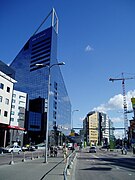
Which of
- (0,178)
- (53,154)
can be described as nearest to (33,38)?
(53,154)

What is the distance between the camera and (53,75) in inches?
5044

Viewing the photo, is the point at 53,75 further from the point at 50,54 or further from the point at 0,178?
the point at 0,178

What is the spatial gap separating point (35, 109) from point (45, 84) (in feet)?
51.0

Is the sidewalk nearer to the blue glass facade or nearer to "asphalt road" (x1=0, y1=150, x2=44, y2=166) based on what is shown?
"asphalt road" (x1=0, y1=150, x2=44, y2=166)

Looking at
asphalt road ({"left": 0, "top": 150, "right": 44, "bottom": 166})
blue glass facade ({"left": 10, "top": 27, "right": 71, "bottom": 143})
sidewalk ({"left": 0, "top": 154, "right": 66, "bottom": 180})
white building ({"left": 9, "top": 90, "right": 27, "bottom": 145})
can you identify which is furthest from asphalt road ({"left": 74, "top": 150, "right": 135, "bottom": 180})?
blue glass facade ({"left": 10, "top": 27, "right": 71, "bottom": 143})

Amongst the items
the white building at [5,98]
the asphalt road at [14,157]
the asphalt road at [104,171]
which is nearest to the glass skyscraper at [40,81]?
the white building at [5,98]

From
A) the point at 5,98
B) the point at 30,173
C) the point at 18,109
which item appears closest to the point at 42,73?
the point at 18,109

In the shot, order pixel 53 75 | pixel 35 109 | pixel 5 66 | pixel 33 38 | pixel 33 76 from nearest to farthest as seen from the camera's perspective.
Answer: pixel 5 66 < pixel 35 109 < pixel 53 75 < pixel 33 76 < pixel 33 38

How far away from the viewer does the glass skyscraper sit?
11431 centimetres

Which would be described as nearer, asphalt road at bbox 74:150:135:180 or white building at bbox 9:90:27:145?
asphalt road at bbox 74:150:135:180

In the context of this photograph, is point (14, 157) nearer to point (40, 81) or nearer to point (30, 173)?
point (30, 173)

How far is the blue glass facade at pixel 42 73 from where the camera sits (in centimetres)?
12612

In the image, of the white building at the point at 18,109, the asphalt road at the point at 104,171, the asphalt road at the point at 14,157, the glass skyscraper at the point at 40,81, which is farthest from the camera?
the glass skyscraper at the point at 40,81

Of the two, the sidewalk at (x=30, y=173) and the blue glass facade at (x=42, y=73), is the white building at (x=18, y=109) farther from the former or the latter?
the sidewalk at (x=30, y=173)
